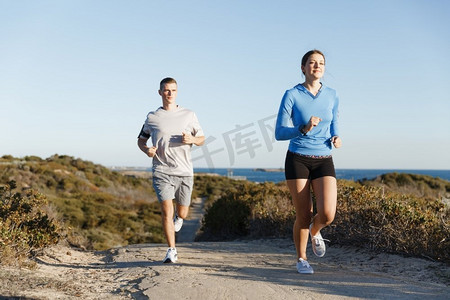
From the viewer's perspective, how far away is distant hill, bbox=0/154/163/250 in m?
16.9

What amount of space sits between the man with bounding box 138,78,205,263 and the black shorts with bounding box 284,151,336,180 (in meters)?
1.50

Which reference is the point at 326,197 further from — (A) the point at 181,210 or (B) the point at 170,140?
(A) the point at 181,210

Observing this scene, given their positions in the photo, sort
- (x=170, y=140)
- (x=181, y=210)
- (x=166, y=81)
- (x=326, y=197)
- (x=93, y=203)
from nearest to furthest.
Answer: (x=326, y=197) → (x=170, y=140) → (x=166, y=81) → (x=181, y=210) → (x=93, y=203)

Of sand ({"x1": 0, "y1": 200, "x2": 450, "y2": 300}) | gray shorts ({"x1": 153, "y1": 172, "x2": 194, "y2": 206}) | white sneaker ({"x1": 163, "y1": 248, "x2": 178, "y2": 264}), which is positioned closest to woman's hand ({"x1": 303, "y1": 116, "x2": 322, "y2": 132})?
sand ({"x1": 0, "y1": 200, "x2": 450, "y2": 300})

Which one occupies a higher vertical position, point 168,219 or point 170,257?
point 168,219

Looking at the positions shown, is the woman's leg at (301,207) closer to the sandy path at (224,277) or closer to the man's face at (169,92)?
the sandy path at (224,277)

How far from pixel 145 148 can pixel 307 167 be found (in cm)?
222

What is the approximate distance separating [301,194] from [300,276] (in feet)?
3.26

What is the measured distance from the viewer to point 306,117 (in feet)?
17.4

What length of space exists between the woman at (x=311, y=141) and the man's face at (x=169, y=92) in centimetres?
171

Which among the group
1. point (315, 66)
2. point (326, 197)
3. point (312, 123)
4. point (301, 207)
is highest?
point (315, 66)

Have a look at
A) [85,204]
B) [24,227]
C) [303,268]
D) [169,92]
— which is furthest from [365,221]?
[85,204]

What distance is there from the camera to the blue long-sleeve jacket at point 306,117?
5297mm

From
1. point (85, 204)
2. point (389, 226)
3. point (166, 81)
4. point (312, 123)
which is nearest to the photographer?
point (312, 123)
